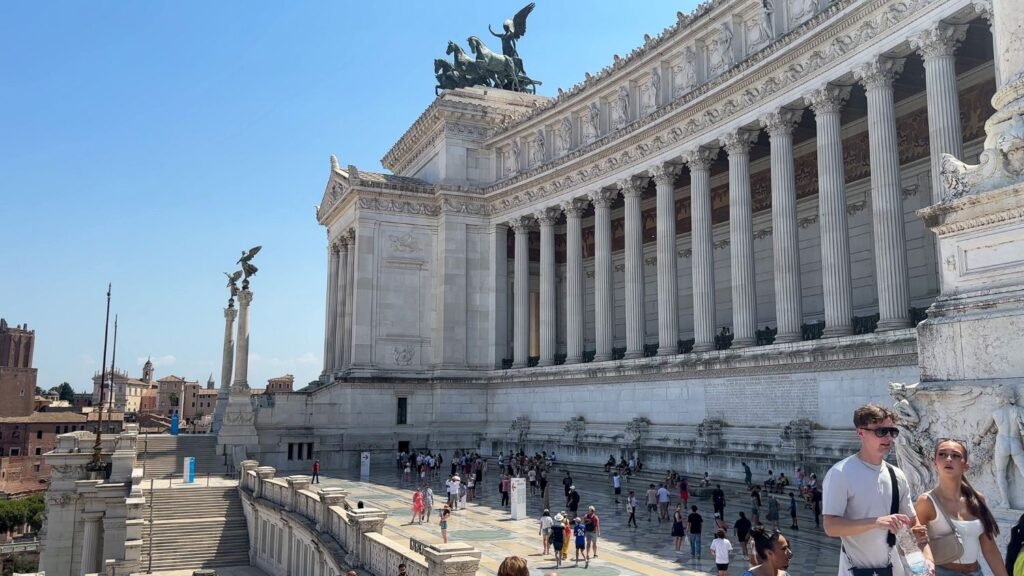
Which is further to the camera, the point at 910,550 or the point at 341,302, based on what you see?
the point at 341,302

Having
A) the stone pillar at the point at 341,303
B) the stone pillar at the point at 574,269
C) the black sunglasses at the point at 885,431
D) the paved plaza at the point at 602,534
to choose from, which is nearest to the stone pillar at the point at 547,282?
the stone pillar at the point at 574,269

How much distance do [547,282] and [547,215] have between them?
4325 mm

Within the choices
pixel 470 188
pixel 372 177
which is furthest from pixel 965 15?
pixel 372 177

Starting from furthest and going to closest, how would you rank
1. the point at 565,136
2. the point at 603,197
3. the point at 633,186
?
the point at 565,136, the point at 603,197, the point at 633,186

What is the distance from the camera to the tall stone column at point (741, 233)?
36.8 metres

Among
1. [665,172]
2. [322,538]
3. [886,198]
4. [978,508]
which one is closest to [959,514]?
[978,508]

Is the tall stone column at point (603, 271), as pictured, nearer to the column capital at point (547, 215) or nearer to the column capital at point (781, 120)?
the column capital at point (547, 215)

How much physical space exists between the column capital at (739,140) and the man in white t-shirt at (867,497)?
111 feet

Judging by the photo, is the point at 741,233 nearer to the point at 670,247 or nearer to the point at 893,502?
the point at 670,247

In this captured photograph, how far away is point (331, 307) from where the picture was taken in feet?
208

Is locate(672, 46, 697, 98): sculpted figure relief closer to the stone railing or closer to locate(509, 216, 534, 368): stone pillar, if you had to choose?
locate(509, 216, 534, 368): stone pillar

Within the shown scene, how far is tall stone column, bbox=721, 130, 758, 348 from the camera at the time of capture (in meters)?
36.8

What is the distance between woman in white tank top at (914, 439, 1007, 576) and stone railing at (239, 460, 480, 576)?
32.8 ft

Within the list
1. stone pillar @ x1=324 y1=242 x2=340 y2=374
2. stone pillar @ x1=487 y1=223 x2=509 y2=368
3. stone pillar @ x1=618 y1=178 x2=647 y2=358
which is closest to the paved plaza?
stone pillar @ x1=618 y1=178 x2=647 y2=358
